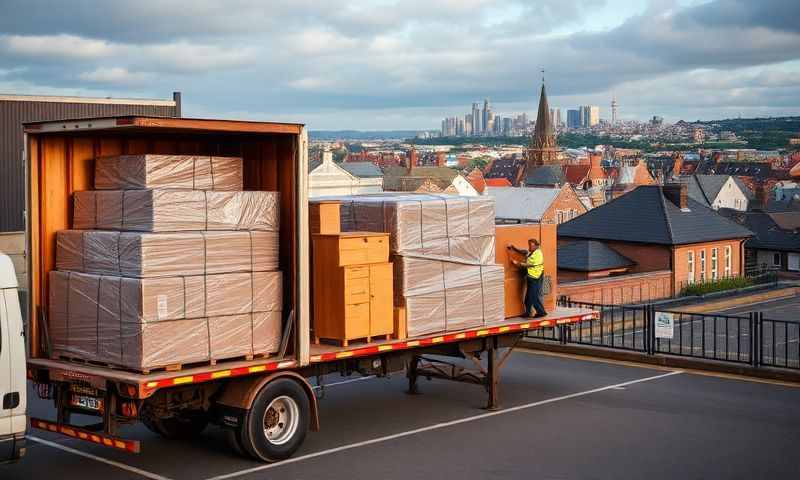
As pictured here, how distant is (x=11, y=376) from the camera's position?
901 cm

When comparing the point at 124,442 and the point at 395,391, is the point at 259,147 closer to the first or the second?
the point at 124,442

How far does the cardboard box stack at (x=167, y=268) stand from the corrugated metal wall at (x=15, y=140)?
1630cm

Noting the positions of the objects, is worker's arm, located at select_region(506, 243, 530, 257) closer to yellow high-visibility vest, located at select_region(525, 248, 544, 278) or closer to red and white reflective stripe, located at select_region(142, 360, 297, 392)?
yellow high-visibility vest, located at select_region(525, 248, 544, 278)

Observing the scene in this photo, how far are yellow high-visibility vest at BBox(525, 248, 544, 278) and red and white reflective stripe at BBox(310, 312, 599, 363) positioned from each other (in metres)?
0.68

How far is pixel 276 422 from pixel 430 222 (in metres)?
3.27

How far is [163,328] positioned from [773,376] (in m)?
10.1

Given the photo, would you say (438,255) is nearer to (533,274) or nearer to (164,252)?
(533,274)

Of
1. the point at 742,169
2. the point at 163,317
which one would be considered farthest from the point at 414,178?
the point at 163,317

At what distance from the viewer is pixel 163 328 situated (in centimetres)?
946

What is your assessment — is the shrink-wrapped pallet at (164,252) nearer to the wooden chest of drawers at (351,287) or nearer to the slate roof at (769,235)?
the wooden chest of drawers at (351,287)

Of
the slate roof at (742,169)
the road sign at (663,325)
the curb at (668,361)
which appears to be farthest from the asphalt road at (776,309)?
the slate roof at (742,169)

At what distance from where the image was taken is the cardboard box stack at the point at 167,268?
9.49 metres

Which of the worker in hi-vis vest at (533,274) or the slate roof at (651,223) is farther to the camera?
the slate roof at (651,223)

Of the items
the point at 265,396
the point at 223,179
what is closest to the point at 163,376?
the point at 265,396
